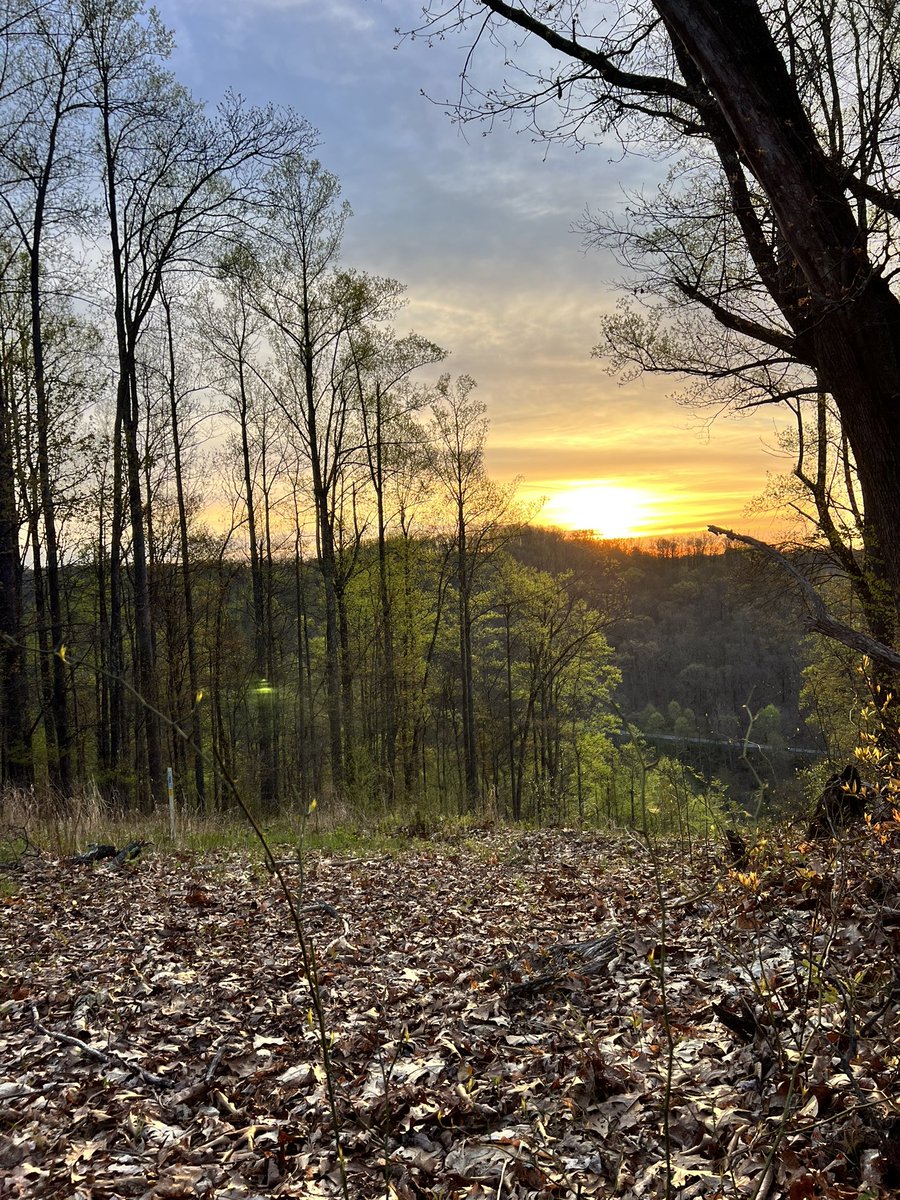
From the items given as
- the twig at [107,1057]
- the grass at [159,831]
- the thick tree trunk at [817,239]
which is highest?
the thick tree trunk at [817,239]

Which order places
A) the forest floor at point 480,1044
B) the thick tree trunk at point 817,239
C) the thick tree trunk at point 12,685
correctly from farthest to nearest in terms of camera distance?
the thick tree trunk at point 12,685 → the thick tree trunk at point 817,239 → the forest floor at point 480,1044

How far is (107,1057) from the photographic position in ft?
11.7

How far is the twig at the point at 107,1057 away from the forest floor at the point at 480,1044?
0.01m

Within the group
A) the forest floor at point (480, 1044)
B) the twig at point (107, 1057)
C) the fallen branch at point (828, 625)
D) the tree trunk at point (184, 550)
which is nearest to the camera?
the forest floor at point (480, 1044)

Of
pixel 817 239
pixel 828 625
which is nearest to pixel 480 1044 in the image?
pixel 828 625

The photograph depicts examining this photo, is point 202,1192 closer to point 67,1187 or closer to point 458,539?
point 67,1187

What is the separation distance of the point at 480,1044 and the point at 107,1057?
1785 millimetres

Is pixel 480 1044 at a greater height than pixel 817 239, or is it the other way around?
pixel 817 239

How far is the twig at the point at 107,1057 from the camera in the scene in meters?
3.37

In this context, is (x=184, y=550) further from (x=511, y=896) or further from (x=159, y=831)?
(x=511, y=896)

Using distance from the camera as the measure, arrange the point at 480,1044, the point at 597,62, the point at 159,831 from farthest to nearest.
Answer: the point at 159,831
the point at 597,62
the point at 480,1044

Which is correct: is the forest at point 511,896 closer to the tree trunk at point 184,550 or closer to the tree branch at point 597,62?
the tree branch at point 597,62

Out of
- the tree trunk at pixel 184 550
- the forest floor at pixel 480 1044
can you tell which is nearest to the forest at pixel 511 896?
the forest floor at pixel 480 1044

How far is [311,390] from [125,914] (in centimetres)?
1372
